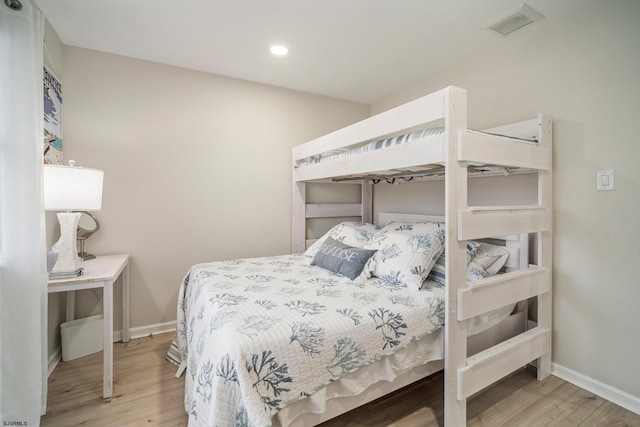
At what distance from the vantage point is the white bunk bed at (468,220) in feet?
4.69

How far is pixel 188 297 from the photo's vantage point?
2.00 metres

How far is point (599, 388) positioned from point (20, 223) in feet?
10.5

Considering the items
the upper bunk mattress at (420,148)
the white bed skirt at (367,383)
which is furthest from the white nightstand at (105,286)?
the upper bunk mattress at (420,148)

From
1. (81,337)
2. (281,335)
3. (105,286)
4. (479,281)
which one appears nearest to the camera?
(281,335)

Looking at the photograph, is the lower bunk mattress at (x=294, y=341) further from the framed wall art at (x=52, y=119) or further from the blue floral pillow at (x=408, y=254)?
the framed wall art at (x=52, y=119)

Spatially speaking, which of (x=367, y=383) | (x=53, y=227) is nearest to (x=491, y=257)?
(x=367, y=383)

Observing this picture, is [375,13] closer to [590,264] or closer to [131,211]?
[590,264]

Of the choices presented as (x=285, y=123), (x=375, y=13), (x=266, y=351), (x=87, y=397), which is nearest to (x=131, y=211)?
(x=87, y=397)

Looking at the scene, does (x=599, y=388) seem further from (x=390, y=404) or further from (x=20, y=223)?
(x=20, y=223)

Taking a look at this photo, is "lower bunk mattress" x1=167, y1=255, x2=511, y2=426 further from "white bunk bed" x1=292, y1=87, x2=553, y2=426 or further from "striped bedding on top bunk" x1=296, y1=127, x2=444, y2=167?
"striped bedding on top bunk" x1=296, y1=127, x2=444, y2=167

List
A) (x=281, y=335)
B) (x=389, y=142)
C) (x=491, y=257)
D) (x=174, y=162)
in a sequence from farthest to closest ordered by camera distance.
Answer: (x=174, y=162) < (x=491, y=257) < (x=389, y=142) < (x=281, y=335)

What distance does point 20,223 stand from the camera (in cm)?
138

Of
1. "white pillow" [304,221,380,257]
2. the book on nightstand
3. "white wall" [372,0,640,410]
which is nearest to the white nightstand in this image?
the book on nightstand

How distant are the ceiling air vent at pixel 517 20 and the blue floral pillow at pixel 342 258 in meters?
1.71
